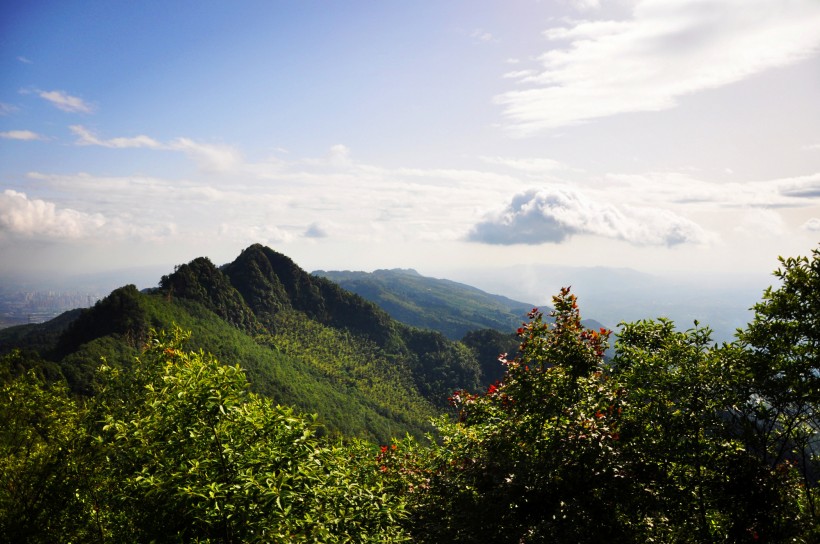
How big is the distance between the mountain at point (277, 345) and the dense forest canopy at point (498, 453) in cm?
6575

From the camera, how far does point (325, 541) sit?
27.1 ft

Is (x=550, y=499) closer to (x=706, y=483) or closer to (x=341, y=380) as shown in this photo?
(x=706, y=483)

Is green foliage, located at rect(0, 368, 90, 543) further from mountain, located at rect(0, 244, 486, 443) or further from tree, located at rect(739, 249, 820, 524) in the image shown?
mountain, located at rect(0, 244, 486, 443)

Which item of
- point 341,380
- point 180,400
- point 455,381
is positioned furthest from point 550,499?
point 455,381

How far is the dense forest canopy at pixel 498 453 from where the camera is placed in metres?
8.80

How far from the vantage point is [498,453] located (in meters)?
12.0

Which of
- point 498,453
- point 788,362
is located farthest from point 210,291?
point 788,362

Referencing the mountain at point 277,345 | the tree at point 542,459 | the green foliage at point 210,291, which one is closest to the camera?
the tree at point 542,459

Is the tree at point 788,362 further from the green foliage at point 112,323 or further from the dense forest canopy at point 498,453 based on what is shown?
the green foliage at point 112,323

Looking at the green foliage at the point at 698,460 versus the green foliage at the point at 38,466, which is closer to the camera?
the green foliage at the point at 698,460

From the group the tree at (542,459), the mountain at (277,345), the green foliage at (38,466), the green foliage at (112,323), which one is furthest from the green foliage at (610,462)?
the green foliage at (112,323)

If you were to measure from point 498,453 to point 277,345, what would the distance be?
15246 centimetres

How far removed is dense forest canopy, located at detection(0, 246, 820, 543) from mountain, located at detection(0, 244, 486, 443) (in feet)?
216

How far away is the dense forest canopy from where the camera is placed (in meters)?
8.80
